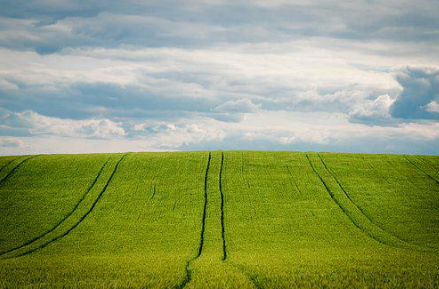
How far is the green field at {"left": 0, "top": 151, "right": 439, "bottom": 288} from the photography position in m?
→ 20.9

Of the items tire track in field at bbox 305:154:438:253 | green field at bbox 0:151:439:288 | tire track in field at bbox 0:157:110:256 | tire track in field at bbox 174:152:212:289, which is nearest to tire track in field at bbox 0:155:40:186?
green field at bbox 0:151:439:288

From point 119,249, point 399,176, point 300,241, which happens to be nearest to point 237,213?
point 300,241

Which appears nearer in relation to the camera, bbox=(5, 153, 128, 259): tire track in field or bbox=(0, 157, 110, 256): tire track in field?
bbox=(5, 153, 128, 259): tire track in field

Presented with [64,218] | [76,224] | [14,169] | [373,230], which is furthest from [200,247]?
[14,169]

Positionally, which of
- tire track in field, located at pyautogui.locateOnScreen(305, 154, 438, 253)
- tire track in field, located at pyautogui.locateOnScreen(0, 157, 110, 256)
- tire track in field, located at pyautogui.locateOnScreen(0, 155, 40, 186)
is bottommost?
tire track in field, located at pyautogui.locateOnScreen(305, 154, 438, 253)

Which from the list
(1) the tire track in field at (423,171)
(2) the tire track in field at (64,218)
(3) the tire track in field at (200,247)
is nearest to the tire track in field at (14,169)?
(2) the tire track in field at (64,218)

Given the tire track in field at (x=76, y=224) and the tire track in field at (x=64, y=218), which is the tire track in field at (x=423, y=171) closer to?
the tire track in field at (x=76, y=224)

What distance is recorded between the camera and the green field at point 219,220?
20859 millimetres

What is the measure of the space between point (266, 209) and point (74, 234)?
1864 cm

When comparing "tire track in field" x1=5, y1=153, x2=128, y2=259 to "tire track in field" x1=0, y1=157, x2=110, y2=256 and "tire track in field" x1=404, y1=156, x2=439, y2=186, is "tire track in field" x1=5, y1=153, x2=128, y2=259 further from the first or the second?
"tire track in field" x1=404, y1=156, x2=439, y2=186

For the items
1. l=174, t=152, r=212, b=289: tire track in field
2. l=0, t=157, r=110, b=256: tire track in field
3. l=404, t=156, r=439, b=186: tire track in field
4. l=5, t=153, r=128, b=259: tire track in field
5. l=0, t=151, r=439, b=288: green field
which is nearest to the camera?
l=174, t=152, r=212, b=289: tire track in field

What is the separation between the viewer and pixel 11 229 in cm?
3634

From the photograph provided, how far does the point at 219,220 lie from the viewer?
38.5 m

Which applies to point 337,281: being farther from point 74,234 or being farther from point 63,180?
point 63,180
